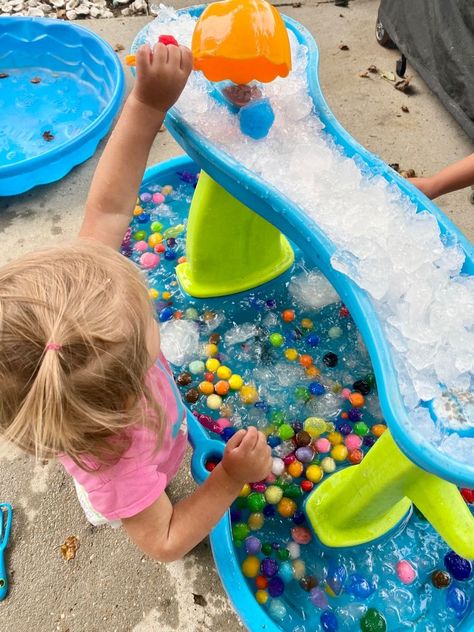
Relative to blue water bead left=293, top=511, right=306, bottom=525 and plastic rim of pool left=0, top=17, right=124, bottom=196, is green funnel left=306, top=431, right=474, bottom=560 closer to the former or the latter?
blue water bead left=293, top=511, right=306, bottom=525

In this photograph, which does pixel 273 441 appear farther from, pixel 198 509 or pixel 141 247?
pixel 141 247

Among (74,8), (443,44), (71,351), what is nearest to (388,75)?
(443,44)

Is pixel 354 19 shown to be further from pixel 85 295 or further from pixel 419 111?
pixel 85 295

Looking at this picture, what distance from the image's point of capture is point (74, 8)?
10.0 ft

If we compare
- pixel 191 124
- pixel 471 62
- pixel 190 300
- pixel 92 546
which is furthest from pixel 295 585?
pixel 471 62

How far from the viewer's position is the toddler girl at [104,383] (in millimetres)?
655

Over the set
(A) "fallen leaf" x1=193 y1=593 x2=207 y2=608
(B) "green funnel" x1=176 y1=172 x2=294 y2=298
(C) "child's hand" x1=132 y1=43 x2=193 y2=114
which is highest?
(C) "child's hand" x1=132 y1=43 x2=193 y2=114

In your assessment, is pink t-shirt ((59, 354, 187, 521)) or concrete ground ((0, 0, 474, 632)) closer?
pink t-shirt ((59, 354, 187, 521))

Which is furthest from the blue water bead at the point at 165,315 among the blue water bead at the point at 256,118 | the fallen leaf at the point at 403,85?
the fallen leaf at the point at 403,85

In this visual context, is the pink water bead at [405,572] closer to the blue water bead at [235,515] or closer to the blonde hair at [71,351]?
the blue water bead at [235,515]

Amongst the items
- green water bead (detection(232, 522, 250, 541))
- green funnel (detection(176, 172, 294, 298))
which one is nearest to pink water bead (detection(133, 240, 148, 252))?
green funnel (detection(176, 172, 294, 298))

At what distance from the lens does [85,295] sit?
2.25ft

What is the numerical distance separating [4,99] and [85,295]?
2.38 m

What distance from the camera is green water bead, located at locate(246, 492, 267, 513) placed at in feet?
4.56
